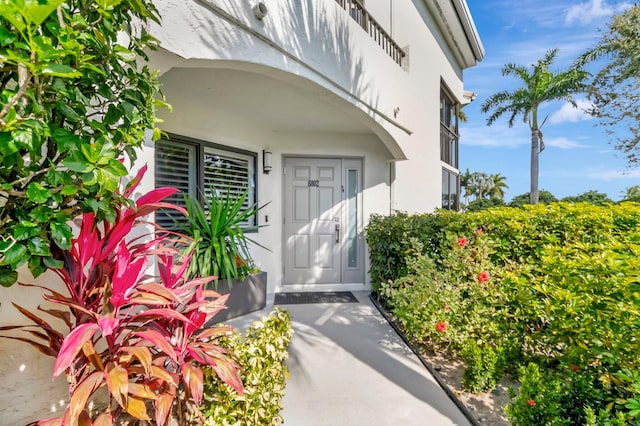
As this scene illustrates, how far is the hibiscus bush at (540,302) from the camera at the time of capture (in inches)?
58.9

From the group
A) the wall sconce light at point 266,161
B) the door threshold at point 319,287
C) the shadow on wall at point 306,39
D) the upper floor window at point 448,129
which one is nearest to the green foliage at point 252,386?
the shadow on wall at point 306,39

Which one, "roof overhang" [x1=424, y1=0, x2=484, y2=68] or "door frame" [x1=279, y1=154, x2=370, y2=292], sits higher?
"roof overhang" [x1=424, y1=0, x2=484, y2=68]

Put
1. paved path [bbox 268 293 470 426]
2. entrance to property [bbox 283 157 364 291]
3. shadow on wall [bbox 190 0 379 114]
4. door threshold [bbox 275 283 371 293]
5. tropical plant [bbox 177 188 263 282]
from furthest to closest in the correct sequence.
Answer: entrance to property [bbox 283 157 364 291]
door threshold [bbox 275 283 371 293]
tropical plant [bbox 177 188 263 282]
shadow on wall [bbox 190 0 379 114]
paved path [bbox 268 293 470 426]

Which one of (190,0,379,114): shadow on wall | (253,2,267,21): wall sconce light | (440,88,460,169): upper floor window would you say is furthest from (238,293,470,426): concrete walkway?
(440,88,460,169): upper floor window

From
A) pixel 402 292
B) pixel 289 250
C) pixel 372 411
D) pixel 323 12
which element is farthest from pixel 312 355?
pixel 323 12

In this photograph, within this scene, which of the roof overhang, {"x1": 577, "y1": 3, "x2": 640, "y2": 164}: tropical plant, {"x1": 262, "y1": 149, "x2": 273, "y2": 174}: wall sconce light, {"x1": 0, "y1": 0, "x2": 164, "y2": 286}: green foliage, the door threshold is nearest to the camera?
{"x1": 0, "y1": 0, "x2": 164, "y2": 286}: green foliage

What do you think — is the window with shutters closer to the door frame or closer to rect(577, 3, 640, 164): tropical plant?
the door frame

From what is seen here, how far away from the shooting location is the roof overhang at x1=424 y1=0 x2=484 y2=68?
6.78 meters

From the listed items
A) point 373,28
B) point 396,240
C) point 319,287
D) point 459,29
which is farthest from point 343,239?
point 459,29

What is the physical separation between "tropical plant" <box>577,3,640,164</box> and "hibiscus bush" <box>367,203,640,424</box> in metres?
12.4

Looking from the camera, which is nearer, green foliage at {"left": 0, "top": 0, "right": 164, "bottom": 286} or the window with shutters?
green foliage at {"left": 0, "top": 0, "right": 164, "bottom": 286}

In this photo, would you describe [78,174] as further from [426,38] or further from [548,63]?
[548,63]

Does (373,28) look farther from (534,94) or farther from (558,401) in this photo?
(534,94)

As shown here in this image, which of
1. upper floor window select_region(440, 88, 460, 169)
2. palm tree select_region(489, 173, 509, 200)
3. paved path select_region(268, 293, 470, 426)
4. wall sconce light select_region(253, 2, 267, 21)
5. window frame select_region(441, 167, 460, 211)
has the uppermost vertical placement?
palm tree select_region(489, 173, 509, 200)
